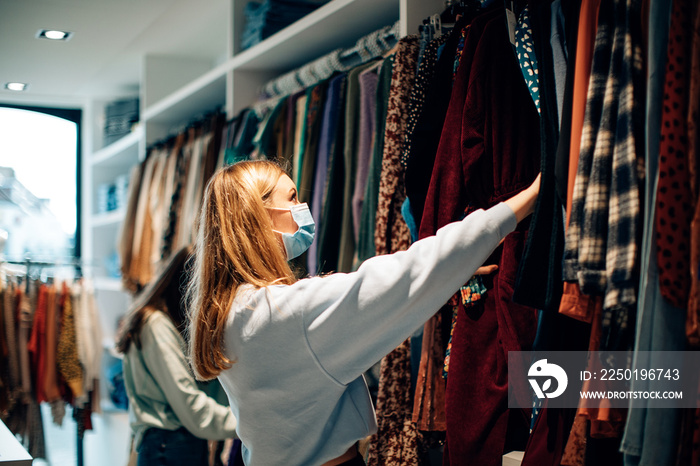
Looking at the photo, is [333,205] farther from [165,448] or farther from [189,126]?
[189,126]

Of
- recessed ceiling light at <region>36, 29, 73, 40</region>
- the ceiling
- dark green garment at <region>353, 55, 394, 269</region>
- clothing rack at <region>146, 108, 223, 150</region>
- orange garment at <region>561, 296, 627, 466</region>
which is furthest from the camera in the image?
recessed ceiling light at <region>36, 29, 73, 40</region>

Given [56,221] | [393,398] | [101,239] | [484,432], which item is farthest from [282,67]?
[56,221]

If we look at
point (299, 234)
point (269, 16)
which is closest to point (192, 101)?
point (269, 16)

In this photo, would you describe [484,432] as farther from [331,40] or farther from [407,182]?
[331,40]

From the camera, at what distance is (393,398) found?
5.66 feet

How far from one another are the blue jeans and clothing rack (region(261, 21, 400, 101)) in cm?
140

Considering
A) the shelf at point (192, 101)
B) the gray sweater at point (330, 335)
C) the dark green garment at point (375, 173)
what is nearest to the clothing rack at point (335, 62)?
the dark green garment at point (375, 173)

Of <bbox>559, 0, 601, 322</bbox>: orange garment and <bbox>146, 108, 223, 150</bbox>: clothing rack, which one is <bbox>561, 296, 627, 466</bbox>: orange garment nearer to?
<bbox>559, 0, 601, 322</bbox>: orange garment

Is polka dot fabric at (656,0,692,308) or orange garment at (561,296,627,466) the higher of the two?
polka dot fabric at (656,0,692,308)

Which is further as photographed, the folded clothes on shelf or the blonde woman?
the folded clothes on shelf

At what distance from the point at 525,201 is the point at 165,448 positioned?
62.6 inches

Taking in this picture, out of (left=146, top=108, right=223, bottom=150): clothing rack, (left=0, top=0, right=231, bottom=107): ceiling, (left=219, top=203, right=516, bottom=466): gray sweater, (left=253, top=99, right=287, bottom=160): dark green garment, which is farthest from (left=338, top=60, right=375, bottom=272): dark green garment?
(left=0, top=0, right=231, bottom=107): ceiling

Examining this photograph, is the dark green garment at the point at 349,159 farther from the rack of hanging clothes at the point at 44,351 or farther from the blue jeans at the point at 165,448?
the rack of hanging clothes at the point at 44,351

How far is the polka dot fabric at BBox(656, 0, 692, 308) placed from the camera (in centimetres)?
103
